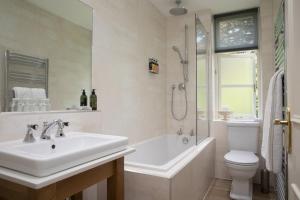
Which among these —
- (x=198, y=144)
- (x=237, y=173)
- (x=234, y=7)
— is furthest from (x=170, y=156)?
(x=234, y=7)

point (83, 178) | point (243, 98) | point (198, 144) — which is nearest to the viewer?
point (83, 178)

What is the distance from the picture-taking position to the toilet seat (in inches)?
92.7

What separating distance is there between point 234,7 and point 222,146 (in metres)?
2.09

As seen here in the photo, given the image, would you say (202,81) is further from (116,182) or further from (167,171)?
(116,182)

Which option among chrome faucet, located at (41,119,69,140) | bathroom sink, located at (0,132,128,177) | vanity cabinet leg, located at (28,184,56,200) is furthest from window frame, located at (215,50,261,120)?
vanity cabinet leg, located at (28,184,56,200)

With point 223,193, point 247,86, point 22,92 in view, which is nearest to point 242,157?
point 223,193

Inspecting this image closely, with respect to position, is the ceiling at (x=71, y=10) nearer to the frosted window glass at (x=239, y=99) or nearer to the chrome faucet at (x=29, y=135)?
the chrome faucet at (x=29, y=135)

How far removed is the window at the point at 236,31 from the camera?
3143mm

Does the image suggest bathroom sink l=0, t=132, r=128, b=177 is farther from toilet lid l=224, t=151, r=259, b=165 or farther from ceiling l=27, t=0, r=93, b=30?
toilet lid l=224, t=151, r=259, b=165

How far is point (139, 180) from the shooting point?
62.2 inches

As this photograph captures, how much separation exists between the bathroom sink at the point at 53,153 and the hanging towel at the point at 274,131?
1194mm

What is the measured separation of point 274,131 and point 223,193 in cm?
136

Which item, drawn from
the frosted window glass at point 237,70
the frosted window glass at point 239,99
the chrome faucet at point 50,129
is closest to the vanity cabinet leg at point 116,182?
the chrome faucet at point 50,129

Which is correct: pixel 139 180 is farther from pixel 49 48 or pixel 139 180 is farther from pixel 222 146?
pixel 222 146
